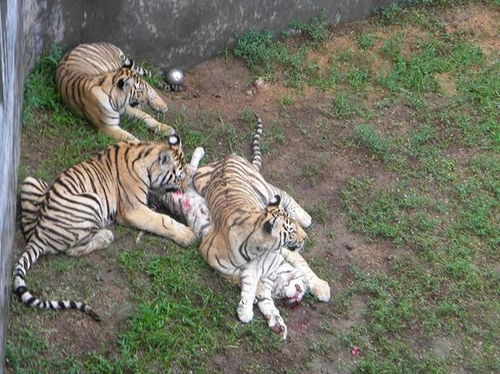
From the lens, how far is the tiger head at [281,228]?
623 centimetres

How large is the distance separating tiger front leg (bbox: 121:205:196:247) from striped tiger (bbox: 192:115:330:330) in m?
0.15

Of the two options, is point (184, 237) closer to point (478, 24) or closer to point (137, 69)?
point (137, 69)

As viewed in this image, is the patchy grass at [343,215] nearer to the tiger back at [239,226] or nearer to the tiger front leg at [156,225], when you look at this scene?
the tiger front leg at [156,225]

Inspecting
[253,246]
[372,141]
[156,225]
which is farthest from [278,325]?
[372,141]

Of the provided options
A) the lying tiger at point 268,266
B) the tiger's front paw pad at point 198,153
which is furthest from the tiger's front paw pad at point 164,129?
the lying tiger at point 268,266

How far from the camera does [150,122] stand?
775cm

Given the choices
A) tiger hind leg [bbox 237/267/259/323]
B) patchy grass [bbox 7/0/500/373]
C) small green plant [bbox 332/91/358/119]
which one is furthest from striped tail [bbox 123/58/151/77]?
tiger hind leg [bbox 237/267/259/323]

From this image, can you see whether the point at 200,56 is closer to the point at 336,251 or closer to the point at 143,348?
the point at 336,251

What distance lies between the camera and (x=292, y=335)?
606cm

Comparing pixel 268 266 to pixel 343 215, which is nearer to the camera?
pixel 268 266

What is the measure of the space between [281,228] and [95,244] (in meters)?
1.31

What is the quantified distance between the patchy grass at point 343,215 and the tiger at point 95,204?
10 centimetres

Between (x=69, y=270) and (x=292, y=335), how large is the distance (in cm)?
157

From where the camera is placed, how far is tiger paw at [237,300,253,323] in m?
6.03
